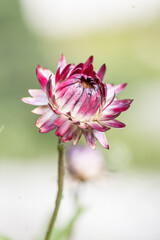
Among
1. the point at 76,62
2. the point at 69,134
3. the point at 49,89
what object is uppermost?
the point at 76,62

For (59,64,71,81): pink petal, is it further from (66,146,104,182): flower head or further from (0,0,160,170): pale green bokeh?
(0,0,160,170): pale green bokeh

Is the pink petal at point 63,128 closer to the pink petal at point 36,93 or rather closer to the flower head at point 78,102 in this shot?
the flower head at point 78,102

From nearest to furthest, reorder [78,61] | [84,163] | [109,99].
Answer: [109,99], [84,163], [78,61]

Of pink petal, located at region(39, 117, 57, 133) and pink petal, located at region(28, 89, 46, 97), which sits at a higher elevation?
pink petal, located at region(28, 89, 46, 97)

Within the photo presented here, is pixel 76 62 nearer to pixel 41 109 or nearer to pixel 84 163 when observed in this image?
pixel 84 163

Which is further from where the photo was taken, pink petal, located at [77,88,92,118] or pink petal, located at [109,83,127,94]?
pink petal, located at [109,83,127,94]

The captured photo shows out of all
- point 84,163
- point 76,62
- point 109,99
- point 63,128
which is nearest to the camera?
point 63,128

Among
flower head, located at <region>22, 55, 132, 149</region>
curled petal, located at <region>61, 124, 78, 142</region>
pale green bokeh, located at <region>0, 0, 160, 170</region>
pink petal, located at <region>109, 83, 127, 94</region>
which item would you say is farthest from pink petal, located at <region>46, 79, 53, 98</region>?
pale green bokeh, located at <region>0, 0, 160, 170</region>

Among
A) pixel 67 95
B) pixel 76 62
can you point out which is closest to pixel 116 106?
pixel 67 95
